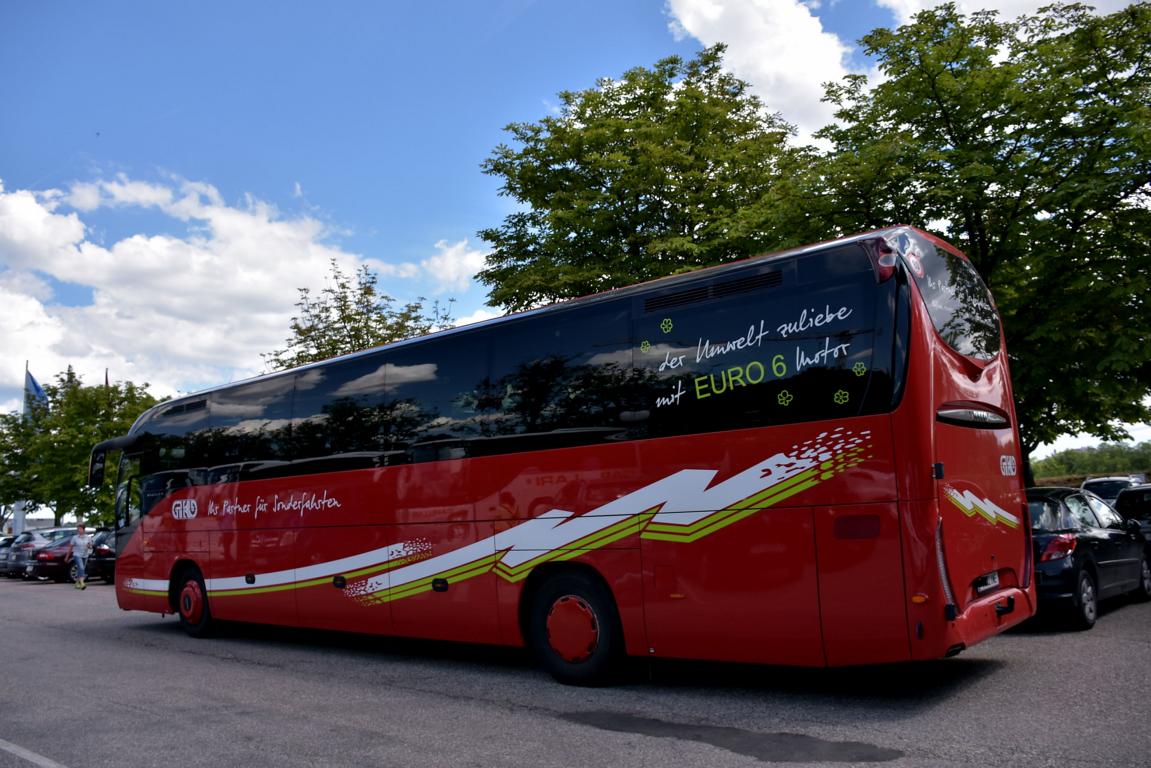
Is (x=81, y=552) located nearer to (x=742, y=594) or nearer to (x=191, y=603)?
(x=191, y=603)

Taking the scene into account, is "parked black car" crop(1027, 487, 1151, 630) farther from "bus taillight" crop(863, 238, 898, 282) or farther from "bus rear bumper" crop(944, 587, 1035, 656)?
"bus taillight" crop(863, 238, 898, 282)

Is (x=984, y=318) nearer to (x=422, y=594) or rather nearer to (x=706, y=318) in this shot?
(x=706, y=318)

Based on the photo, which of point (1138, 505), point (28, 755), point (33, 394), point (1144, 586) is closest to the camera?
point (28, 755)

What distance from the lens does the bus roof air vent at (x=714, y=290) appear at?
736cm

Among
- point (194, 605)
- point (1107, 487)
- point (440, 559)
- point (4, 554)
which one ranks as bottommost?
point (194, 605)

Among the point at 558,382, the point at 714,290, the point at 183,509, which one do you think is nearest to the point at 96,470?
the point at 183,509

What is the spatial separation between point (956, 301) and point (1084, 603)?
470 centimetres

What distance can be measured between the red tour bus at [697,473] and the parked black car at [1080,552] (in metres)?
2.45

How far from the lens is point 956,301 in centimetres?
748

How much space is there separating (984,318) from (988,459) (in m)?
1.27

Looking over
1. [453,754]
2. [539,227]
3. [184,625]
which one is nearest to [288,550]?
[184,625]

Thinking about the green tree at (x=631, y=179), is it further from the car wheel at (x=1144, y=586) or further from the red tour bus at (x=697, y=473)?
the red tour bus at (x=697, y=473)

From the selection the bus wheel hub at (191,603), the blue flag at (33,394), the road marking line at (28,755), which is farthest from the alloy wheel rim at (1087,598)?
the blue flag at (33,394)

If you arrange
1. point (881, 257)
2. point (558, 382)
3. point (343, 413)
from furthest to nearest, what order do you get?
point (343, 413) → point (558, 382) → point (881, 257)
